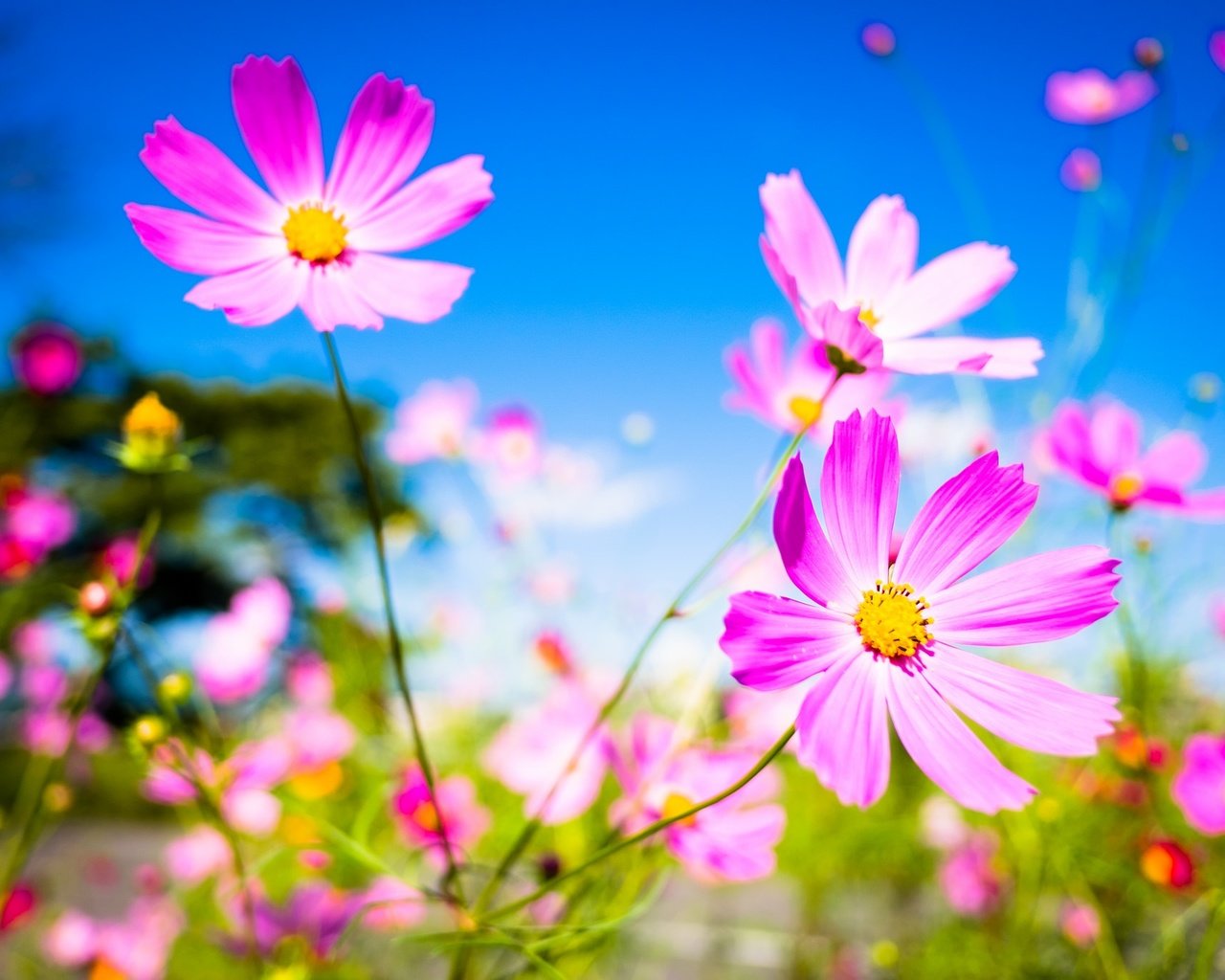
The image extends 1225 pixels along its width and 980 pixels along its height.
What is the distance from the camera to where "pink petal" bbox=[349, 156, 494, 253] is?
0.33 metres

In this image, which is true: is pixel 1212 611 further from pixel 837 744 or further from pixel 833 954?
pixel 837 744

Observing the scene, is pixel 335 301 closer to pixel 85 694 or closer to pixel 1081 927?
pixel 85 694

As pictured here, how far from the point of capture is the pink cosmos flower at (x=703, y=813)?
0.47m

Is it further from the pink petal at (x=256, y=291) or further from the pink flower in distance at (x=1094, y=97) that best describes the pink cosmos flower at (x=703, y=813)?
the pink flower in distance at (x=1094, y=97)

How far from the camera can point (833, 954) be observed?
1246mm

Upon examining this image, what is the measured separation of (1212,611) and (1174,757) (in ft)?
0.69

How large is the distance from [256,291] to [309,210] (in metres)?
0.06

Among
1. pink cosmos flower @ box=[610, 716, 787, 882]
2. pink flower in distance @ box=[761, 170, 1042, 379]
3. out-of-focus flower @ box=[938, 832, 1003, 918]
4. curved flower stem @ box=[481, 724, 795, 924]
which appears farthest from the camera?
out-of-focus flower @ box=[938, 832, 1003, 918]

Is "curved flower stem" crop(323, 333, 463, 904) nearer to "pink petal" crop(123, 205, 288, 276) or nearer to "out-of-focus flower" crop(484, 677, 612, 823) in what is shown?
"pink petal" crop(123, 205, 288, 276)

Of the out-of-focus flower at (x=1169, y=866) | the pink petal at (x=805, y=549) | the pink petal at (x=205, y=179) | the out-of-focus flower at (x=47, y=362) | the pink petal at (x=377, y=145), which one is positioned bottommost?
the out-of-focus flower at (x=1169, y=866)

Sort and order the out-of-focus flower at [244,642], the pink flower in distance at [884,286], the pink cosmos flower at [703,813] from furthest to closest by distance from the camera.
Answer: the out-of-focus flower at [244,642] → the pink cosmos flower at [703,813] → the pink flower in distance at [884,286]

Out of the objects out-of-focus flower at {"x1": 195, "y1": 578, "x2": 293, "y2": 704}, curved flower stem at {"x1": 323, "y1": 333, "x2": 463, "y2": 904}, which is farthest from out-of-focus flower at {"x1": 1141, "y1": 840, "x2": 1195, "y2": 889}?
out-of-focus flower at {"x1": 195, "y1": 578, "x2": 293, "y2": 704}

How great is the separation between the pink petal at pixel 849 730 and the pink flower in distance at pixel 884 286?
117 millimetres

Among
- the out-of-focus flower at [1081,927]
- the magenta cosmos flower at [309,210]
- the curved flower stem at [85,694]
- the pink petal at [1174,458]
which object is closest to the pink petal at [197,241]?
the magenta cosmos flower at [309,210]
